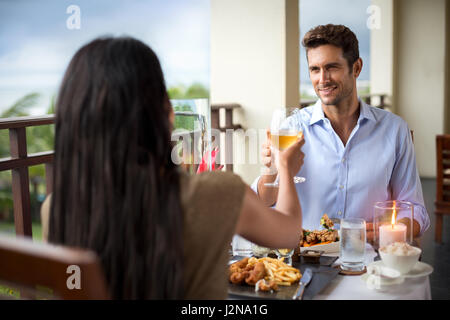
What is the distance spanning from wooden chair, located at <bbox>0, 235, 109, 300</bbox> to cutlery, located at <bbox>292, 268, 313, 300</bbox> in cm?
53

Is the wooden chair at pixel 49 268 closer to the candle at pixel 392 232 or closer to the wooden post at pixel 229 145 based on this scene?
the candle at pixel 392 232

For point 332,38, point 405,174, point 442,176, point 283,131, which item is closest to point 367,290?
point 283,131

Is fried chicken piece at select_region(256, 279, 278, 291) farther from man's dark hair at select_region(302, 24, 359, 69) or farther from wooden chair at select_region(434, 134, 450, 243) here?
wooden chair at select_region(434, 134, 450, 243)

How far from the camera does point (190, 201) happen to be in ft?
2.96

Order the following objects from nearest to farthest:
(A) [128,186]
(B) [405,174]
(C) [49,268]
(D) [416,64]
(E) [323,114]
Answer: (C) [49,268] → (A) [128,186] → (B) [405,174] → (E) [323,114] → (D) [416,64]

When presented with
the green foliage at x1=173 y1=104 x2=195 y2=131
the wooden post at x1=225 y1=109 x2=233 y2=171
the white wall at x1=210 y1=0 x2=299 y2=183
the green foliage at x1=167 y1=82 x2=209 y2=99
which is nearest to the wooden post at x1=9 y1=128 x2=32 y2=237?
the green foliage at x1=173 y1=104 x2=195 y2=131

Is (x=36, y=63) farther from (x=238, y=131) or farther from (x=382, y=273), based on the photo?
(x=382, y=273)

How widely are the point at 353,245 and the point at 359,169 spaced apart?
2.26ft

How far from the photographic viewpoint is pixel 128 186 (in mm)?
858

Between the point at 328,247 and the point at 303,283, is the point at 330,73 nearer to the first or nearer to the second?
the point at 328,247

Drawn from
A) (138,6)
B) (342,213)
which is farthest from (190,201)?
(138,6)

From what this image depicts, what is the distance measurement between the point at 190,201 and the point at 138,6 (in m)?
25.1

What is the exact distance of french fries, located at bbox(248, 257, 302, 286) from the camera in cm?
120

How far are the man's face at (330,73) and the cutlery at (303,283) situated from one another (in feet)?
3.11
